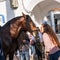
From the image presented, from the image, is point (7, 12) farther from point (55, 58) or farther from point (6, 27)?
point (55, 58)

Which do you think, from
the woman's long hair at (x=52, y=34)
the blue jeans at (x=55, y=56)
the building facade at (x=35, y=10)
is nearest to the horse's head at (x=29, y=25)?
the woman's long hair at (x=52, y=34)

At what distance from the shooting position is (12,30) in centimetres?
811

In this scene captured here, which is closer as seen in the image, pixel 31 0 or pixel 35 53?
pixel 35 53

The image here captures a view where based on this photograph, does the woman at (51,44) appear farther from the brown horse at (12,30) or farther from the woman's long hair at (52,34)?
the brown horse at (12,30)

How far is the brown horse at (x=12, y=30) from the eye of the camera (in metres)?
7.83

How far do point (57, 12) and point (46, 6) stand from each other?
0.70 meters

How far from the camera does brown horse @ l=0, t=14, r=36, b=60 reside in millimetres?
7832

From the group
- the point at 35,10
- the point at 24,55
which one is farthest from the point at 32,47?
the point at 35,10

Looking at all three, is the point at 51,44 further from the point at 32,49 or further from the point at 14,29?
the point at 32,49

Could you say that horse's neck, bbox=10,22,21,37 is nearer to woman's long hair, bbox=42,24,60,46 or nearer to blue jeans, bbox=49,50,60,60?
woman's long hair, bbox=42,24,60,46

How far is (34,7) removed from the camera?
1659 centimetres

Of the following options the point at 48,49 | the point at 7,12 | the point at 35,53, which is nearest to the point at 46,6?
the point at 7,12

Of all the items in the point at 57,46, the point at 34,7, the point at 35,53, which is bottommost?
the point at 35,53

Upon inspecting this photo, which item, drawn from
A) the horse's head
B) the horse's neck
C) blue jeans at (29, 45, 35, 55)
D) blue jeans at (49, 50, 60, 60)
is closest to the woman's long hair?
blue jeans at (49, 50, 60, 60)
